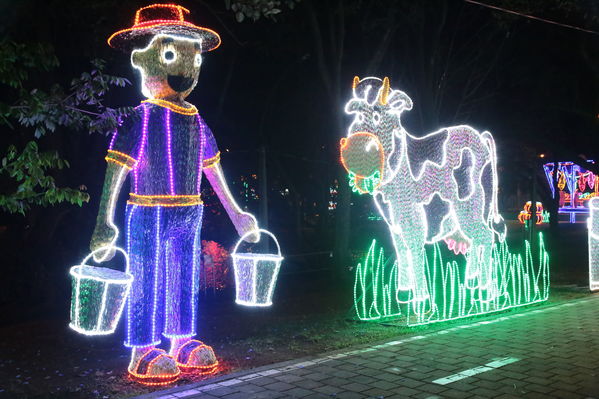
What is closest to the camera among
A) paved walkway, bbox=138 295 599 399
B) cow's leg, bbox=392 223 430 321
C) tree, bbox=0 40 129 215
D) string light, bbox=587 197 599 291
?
tree, bbox=0 40 129 215

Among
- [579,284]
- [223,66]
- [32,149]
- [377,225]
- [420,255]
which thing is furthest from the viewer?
[377,225]

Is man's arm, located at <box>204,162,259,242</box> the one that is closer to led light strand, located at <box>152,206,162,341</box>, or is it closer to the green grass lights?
led light strand, located at <box>152,206,162,341</box>

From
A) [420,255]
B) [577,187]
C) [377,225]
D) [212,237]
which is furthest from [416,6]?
[577,187]

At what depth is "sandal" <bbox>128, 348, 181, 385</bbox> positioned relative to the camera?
203 inches

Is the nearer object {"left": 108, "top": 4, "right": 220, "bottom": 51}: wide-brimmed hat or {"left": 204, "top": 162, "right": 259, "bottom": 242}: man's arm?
{"left": 108, "top": 4, "right": 220, "bottom": 51}: wide-brimmed hat

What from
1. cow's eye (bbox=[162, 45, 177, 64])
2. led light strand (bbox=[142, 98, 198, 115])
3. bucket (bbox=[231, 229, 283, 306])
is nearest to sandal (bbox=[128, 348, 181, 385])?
bucket (bbox=[231, 229, 283, 306])

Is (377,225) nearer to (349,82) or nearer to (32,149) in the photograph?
(349,82)

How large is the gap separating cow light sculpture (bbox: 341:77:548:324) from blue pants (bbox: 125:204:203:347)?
108 inches

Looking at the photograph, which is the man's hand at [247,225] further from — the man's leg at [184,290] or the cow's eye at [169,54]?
the cow's eye at [169,54]

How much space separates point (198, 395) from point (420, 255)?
3.70 metres

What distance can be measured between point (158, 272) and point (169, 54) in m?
1.97

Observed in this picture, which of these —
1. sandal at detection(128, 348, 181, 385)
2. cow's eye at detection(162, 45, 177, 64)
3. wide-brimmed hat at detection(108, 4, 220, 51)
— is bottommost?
sandal at detection(128, 348, 181, 385)

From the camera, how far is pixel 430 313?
8.02 meters

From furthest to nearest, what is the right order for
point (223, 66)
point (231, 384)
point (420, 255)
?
point (223, 66), point (420, 255), point (231, 384)
